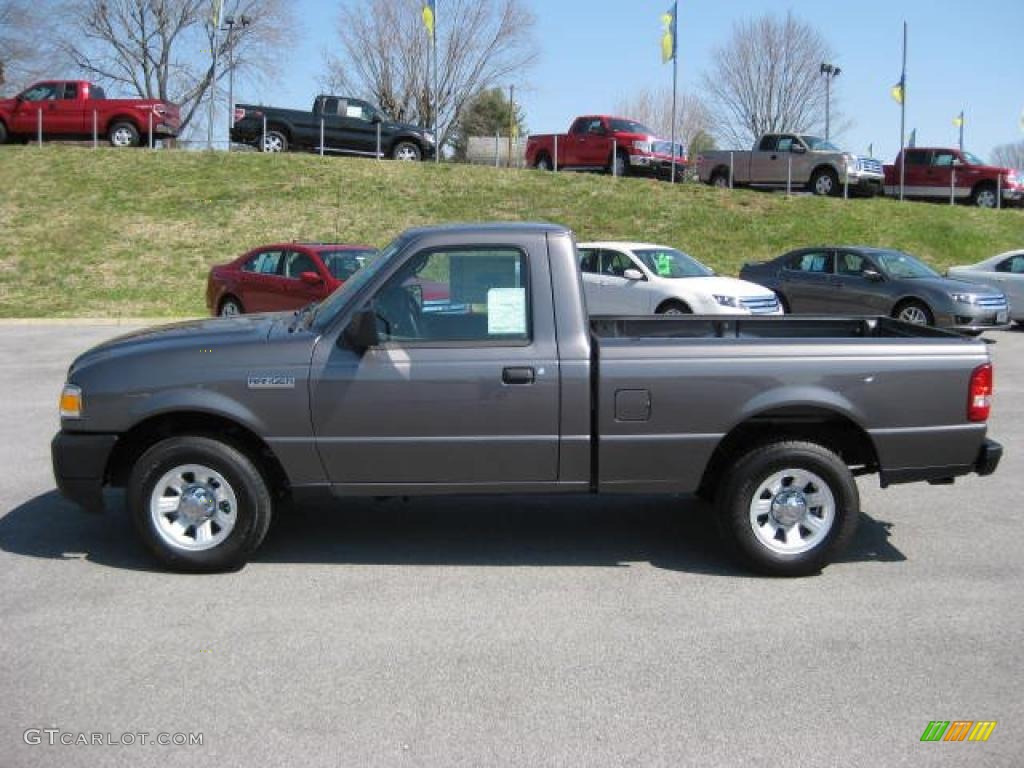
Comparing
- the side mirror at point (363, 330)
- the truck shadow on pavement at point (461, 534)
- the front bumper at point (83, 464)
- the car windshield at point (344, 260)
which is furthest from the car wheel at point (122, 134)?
the side mirror at point (363, 330)

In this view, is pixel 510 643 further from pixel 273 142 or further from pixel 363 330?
pixel 273 142

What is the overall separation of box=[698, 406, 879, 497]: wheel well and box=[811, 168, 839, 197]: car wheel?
999 inches

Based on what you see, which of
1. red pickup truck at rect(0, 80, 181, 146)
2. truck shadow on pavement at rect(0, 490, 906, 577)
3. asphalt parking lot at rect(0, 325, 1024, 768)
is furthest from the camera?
red pickup truck at rect(0, 80, 181, 146)

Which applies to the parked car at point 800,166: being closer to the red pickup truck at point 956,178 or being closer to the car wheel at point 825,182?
the car wheel at point 825,182

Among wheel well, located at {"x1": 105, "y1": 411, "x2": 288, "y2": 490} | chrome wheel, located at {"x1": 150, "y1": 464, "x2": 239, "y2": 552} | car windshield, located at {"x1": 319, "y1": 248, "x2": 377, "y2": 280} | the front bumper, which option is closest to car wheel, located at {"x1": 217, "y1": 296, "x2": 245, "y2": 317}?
car windshield, located at {"x1": 319, "y1": 248, "x2": 377, "y2": 280}

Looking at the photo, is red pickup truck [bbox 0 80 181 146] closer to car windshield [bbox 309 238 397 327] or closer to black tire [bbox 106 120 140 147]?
black tire [bbox 106 120 140 147]

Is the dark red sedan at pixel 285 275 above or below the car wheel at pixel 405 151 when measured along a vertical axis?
below

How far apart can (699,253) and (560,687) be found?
74.3ft

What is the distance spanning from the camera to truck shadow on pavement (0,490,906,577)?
5723mm

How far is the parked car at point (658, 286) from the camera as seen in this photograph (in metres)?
14.7

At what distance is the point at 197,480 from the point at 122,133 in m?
27.9

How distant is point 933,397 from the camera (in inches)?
211

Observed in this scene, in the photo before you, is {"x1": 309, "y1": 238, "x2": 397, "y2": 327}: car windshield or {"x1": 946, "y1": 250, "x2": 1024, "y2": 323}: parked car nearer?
{"x1": 309, "y1": 238, "x2": 397, "y2": 327}: car windshield

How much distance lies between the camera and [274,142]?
30938 millimetres
